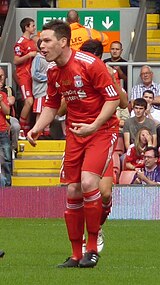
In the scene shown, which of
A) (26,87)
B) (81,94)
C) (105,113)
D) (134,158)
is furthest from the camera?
(26,87)

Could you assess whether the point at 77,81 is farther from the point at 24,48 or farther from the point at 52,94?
the point at 24,48

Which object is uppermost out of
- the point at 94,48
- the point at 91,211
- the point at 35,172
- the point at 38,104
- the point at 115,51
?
the point at 94,48

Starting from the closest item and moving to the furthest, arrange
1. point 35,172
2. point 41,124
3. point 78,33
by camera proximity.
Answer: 1. point 41,124
2. point 78,33
3. point 35,172

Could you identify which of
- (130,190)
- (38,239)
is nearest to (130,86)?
(130,190)

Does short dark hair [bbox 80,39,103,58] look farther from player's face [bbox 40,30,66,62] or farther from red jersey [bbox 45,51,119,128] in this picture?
player's face [bbox 40,30,66,62]

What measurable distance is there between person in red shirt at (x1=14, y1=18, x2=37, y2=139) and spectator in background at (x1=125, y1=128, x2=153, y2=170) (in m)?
2.67

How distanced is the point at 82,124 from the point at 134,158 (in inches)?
337

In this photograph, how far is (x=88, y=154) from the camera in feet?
31.7

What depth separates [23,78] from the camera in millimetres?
20141

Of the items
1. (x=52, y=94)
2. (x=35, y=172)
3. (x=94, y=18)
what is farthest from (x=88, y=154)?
(x=94, y=18)

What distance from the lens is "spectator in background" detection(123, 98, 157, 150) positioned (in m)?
18.3

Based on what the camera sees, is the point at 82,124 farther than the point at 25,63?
No

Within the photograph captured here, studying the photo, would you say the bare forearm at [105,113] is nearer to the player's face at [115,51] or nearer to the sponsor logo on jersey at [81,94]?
the sponsor logo on jersey at [81,94]

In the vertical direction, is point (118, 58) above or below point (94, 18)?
below
